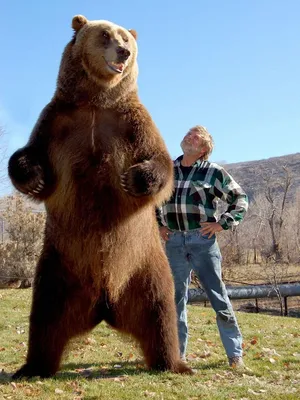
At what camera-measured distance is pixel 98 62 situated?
4199 millimetres

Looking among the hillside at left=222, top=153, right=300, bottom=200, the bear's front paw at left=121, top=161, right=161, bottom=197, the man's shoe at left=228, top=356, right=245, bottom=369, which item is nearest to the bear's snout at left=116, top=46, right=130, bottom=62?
the bear's front paw at left=121, top=161, right=161, bottom=197

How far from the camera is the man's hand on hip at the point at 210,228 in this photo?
5.02m

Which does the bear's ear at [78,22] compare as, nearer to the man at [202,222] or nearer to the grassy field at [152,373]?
the man at [202,222]

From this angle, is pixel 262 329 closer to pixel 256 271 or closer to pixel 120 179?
pixel 120 179

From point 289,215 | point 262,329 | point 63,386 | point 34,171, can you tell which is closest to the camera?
point 34,171

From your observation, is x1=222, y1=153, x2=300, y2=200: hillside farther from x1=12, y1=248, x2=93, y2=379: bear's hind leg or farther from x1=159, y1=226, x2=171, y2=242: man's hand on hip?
x1=12, y1=248, x2=93, y2=379: bear's hind leg

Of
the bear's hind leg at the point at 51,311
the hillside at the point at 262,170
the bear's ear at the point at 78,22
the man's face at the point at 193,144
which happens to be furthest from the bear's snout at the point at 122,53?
the hillside at the point at 262,170

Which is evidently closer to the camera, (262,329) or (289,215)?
(262,329)

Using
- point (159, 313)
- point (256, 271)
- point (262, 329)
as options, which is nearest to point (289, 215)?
point (256, 271)

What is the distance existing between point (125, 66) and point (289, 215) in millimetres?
42663

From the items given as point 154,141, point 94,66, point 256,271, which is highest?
point 94,66

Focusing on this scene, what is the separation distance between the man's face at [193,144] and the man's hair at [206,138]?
40 mm

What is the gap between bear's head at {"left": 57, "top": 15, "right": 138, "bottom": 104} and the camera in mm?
4168

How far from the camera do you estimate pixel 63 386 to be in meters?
4.32
